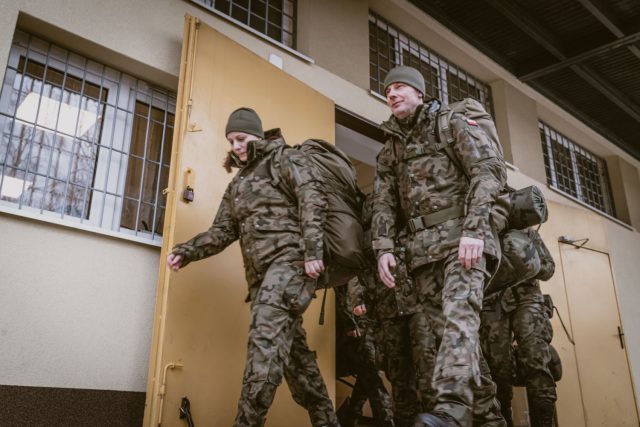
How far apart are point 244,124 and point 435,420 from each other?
2.13 metres

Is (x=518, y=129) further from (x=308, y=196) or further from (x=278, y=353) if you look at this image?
(x=278, y=353)

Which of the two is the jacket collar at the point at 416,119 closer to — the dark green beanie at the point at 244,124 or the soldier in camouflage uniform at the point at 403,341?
the soldier in camouflage uniform at the point at 403,341

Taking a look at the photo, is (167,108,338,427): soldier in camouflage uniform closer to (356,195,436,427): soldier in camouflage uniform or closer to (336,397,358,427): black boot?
(356,195,436,427): soldier in camouflage uniform

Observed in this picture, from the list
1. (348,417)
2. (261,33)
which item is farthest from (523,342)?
(261,33)

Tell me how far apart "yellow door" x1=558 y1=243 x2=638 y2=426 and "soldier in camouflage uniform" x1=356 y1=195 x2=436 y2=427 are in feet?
12.9

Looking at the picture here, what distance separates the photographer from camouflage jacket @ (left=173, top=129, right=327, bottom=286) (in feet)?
10.4

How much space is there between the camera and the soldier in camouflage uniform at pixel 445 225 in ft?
8.13

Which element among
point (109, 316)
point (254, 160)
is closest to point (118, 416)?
point (109, 316)

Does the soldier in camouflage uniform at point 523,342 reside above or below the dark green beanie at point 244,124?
below

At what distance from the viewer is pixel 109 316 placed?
361 cm

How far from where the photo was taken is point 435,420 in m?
2.19

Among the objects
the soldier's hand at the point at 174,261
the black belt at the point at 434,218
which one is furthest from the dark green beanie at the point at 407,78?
the soldier's hand at the point at 174,261

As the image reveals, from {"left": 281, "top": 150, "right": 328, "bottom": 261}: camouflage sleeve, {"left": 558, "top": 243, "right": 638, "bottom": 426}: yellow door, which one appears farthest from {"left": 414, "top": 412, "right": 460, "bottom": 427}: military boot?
{"left": 558, "top": 243, "right": 638, "bottom": 426}: yellow door

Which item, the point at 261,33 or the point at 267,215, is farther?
the point at 261,33
